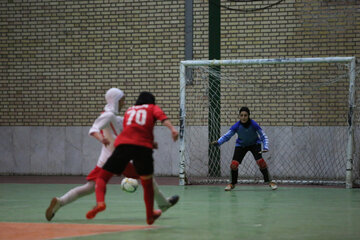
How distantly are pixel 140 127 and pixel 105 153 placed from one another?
46.3 inches

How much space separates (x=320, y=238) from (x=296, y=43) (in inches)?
450

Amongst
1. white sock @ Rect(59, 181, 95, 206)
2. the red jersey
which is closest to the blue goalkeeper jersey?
white sock @ Rect(59, 181, 95, 206)

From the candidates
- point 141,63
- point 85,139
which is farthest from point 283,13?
point 85,139

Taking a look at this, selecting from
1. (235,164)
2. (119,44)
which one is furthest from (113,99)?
(119,44)

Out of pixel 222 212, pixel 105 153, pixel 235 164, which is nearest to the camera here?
pixel 105 153

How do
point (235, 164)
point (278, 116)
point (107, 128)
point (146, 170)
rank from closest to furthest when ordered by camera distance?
point (146, 170) → point (107, 128) → point (235, 164) → point (278, 116)

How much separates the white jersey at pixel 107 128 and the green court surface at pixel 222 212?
919 millimetres

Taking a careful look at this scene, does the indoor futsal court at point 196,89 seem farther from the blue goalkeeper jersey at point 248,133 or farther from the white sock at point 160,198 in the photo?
the white sock at point 160,198

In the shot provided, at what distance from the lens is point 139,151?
8.30 meters

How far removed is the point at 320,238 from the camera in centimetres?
763

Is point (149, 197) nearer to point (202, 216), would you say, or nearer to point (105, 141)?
point (105, 141)

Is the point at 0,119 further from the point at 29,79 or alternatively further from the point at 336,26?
the point at 336,26

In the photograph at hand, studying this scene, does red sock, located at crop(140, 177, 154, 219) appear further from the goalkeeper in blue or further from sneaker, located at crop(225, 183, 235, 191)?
→ sneaker, located at crop(225, 183, 235, 191)

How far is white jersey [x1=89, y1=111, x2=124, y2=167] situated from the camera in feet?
30.3
